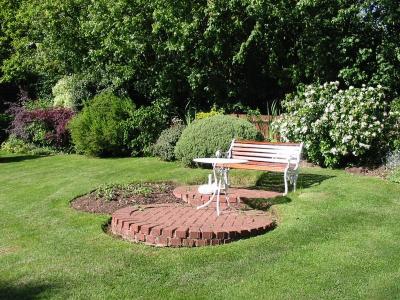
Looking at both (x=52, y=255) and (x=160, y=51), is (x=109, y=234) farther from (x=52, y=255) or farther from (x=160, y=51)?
(x=160, y=51)

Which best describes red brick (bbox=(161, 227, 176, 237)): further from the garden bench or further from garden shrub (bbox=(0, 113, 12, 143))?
garden shrub (bbox=(0, 113, 12, 143))

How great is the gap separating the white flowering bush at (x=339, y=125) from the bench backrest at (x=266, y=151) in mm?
2097

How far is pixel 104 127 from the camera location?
45.8ft

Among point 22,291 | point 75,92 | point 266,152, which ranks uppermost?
point 75,92

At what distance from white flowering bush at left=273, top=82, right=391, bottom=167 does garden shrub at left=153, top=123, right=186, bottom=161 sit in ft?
8.77

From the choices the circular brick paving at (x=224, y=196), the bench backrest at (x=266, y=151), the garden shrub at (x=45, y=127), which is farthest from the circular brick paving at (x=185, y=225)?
the garden shrub at (x=45, y=127)

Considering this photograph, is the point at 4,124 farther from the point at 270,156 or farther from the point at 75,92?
the point at 270,156

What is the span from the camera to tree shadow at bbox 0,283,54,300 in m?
4.46

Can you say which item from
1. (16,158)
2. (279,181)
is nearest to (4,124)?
(16,158)

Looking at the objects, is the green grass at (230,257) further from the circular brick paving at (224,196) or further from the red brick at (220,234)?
the circular brick paving at (224,196)

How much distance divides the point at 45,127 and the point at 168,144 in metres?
5.92

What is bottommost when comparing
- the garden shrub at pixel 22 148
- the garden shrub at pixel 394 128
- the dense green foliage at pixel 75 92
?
the garden shrub at pixel 22 148

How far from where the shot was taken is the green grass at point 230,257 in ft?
14.7

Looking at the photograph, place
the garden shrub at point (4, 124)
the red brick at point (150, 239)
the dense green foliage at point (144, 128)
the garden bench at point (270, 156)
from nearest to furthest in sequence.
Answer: the red brick at point (150, 239), the garden bench at point (270, 156), the dense green foliage at point (144, 128), the garden shrub at point (4, 124)
